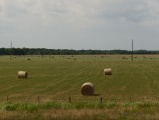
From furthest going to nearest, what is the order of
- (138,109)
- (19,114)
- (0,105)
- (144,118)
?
(0,105)
(138,109)
(19,114)
(144,118)

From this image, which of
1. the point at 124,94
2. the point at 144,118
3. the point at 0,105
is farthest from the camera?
the point at 124,94

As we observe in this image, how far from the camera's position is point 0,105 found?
26.2 m

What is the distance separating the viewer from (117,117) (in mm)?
21266

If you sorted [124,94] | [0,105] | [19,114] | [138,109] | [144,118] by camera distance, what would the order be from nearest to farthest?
[144,118]
[19,114]
[138,109]
[0,105]
[124,94]

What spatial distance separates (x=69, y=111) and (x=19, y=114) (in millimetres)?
3421

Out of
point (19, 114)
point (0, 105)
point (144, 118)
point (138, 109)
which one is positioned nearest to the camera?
point (144, 118)

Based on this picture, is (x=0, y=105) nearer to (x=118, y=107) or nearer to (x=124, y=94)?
(x=118, y=107)

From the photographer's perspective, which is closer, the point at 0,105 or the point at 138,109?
the point at 138,109

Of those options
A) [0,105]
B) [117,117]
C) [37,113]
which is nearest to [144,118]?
[117,117]

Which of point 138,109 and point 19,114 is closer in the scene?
point 19,114

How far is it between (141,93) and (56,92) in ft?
30.3

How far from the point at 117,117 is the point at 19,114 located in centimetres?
658

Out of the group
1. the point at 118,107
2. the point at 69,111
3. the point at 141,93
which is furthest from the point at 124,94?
the point at 69,111

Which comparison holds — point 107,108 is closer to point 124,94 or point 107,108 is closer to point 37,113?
point 37,113
